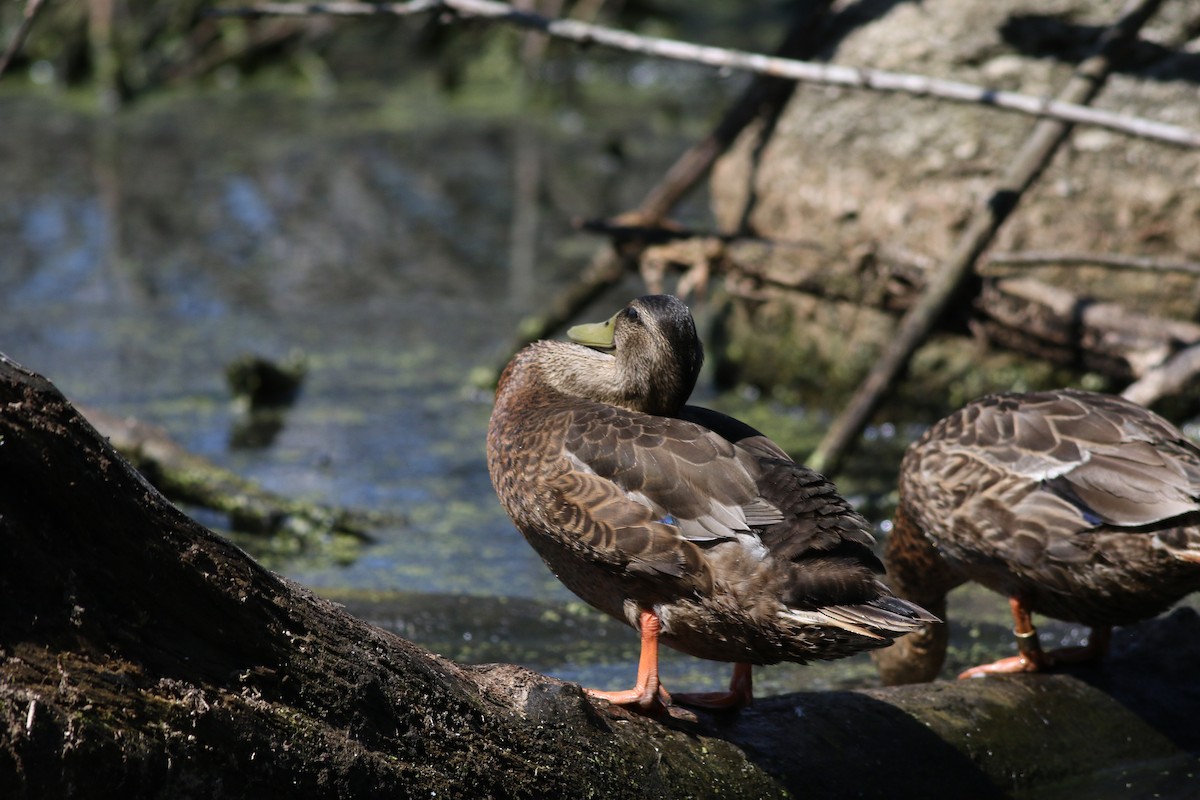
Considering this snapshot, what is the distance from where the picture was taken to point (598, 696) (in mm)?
3312

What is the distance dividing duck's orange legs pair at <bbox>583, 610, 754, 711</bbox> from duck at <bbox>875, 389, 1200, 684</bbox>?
0.88m

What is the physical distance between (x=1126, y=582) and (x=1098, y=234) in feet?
11.8

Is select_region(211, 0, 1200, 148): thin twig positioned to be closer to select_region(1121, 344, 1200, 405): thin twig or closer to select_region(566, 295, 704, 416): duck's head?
select_region(1121, 344, 1200, 405): thin twig

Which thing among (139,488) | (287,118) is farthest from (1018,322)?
(287,118)

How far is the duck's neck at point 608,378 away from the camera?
365 cm

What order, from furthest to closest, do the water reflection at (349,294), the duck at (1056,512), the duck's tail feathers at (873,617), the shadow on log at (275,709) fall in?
1. the water reflection at (349,294)
2. the duck at (1056,512)
3. the duck's tail feathers at (873,617)
4. the shadow on log at (275,709)

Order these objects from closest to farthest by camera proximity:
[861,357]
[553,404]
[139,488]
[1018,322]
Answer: [139,488] → [553,404] → [1018,322] → [861,357]

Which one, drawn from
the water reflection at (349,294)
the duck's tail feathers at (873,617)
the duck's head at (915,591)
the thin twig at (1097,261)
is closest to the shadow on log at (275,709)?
the duck's tail feathers at (873,617)

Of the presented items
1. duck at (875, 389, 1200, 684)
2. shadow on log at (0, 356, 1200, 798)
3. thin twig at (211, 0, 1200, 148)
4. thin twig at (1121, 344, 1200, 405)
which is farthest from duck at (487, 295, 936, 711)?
thin twig at (1121, 344, 1200, 405)

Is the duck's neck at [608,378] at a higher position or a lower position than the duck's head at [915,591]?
higher

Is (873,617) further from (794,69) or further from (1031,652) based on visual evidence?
A: (794,69)

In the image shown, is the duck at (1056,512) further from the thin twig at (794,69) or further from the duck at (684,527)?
the thin twig at (794,69)

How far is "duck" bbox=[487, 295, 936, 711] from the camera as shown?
3.17 m

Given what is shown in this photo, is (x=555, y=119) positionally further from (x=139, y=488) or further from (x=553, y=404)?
(x=139, y=488)
